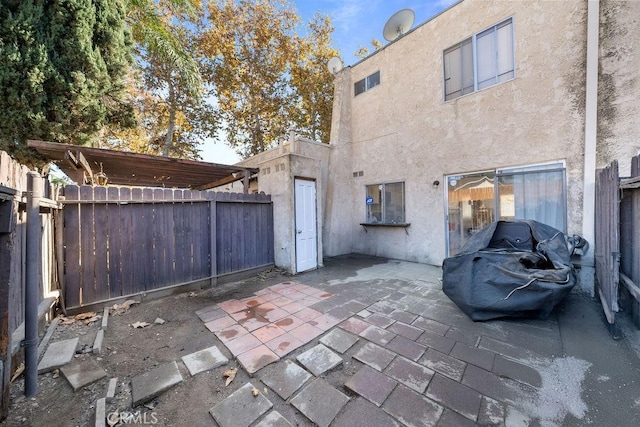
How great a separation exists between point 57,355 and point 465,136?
7373mm

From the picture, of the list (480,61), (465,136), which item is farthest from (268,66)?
(465,136)

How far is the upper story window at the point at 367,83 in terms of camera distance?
23.8 feet

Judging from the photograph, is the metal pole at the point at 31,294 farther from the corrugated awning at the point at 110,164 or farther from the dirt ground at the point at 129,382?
the corrugated awning at the point at 110,164

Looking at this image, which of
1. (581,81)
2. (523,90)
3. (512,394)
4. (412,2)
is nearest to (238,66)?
(412,2)

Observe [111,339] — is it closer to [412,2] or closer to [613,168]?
[613,168]

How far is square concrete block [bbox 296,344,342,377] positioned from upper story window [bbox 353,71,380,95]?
7243 mm

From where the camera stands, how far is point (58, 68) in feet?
18.3

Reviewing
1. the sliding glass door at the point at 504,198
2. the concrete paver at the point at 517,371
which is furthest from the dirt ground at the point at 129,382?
the sliding glass door at the point at 504,198

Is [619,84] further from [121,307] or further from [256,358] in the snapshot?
[121,307]

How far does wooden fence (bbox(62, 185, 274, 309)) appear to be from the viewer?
3.53 m

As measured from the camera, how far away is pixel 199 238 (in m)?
4.76

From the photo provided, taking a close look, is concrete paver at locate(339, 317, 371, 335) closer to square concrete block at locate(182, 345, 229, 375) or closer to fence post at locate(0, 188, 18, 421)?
square concrete block at locate(182, 345, 229, 375)

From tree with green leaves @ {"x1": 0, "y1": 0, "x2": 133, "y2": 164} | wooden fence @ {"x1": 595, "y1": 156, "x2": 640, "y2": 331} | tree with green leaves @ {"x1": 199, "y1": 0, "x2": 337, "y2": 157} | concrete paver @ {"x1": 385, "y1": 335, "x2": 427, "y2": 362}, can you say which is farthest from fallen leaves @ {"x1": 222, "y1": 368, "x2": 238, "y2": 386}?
tree with green leaves @ {"x1": 199, "y1": 0, "x2": 337, "y2": 157}

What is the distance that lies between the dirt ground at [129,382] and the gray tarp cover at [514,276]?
2006 millimetres
